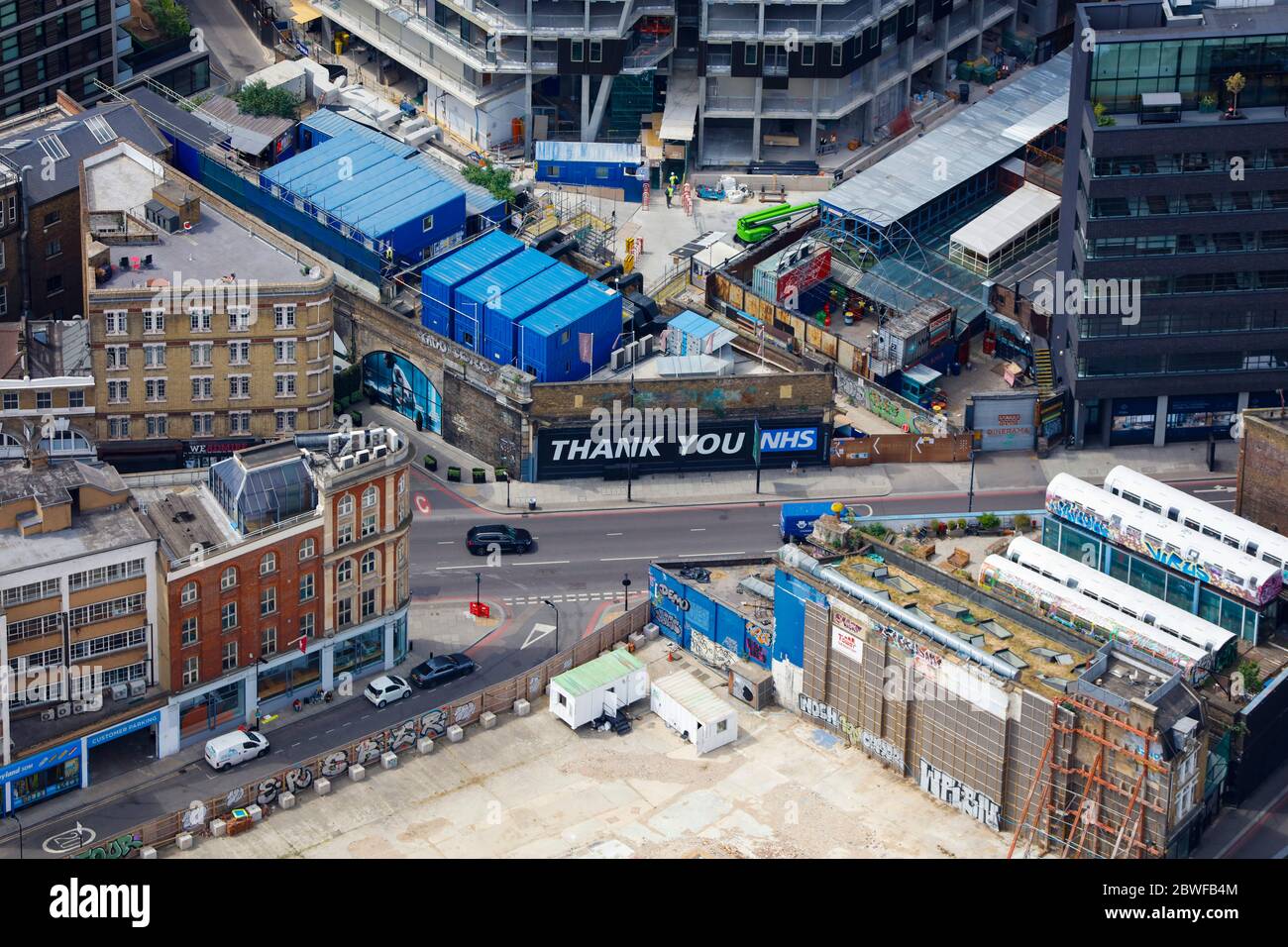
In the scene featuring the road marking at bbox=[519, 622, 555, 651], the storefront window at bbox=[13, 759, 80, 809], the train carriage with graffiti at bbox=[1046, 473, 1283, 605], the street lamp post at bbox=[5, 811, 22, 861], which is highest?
the train carriage with graffiti at bbox=[1046, 473, 1283, 605]

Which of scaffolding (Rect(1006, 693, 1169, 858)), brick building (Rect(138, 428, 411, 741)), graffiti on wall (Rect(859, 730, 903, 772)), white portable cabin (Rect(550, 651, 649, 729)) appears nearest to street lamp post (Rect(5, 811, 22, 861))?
brick building (Rect(138, 428, 411, 741))

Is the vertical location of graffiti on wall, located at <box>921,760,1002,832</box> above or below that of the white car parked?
below

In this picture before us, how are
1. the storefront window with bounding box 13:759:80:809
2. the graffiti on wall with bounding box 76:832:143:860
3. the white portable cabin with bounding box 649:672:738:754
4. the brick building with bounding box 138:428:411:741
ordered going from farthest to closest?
1. the white portable cabin with bounding box 649:672:738:754
2. the brick building with bounding box 138:428:411:741
3. the storefront window with bounding box 13:759:80:809
4. the graffiti on wall with bounding box 76:832:143:860

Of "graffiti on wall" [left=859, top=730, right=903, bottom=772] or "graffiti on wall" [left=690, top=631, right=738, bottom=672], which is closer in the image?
"graffiti on wall" [left=859, top=730, right=903, bottom=772]

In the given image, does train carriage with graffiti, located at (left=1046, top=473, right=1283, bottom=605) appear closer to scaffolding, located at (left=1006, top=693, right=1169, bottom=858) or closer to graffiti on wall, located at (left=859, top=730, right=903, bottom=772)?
scaffolding, located at (left=1006, top=693, right=1169, bottom=858)

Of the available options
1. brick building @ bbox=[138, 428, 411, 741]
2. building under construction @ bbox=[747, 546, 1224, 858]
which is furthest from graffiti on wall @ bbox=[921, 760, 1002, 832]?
brick building @ bbox=[138, 428, 411, 741]

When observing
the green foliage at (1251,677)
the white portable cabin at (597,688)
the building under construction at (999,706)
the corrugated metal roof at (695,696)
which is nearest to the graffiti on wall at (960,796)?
the building under construction at (999,706)

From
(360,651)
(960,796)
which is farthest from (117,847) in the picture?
(960,796)

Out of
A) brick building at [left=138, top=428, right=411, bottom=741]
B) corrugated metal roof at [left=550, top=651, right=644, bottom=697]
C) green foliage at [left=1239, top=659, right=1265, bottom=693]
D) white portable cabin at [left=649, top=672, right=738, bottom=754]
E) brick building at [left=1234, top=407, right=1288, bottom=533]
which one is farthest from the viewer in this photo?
brick building at [left=1234, top=407, right=1288, bottom=533]
